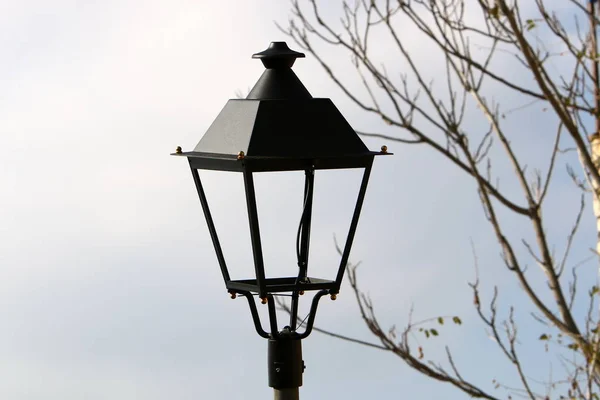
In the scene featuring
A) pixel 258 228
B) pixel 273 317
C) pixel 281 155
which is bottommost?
pixel 273 317

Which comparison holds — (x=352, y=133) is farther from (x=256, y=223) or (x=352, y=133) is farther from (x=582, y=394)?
(x=582, y=394)

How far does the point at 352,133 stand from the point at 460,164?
0.74 metres

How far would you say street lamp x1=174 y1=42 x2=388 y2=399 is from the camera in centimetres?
242

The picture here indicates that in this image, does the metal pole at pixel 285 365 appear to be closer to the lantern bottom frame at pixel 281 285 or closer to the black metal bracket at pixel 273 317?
the black metal bracket at pixel 273 317

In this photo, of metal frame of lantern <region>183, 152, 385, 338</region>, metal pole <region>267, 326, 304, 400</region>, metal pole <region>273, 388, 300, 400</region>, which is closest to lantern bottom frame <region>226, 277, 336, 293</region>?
metal frame of lantern <region>183, 152, 385, 338</region>

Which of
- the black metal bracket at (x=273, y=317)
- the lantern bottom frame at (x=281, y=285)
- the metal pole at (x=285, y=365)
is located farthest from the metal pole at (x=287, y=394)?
the lantern bottom frame at (x=281, y=285)

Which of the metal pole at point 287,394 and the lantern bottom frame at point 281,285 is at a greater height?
the lantern bottom frame at point 281,285

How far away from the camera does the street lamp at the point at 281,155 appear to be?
2422mm

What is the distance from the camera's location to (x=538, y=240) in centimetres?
308

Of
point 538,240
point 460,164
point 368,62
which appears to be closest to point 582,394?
point 538,240

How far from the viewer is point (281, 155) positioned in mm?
2385

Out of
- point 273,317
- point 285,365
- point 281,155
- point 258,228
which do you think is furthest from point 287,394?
point 281,155

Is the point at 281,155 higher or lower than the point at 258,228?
higher

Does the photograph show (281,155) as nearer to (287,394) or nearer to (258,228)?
(258,228)
